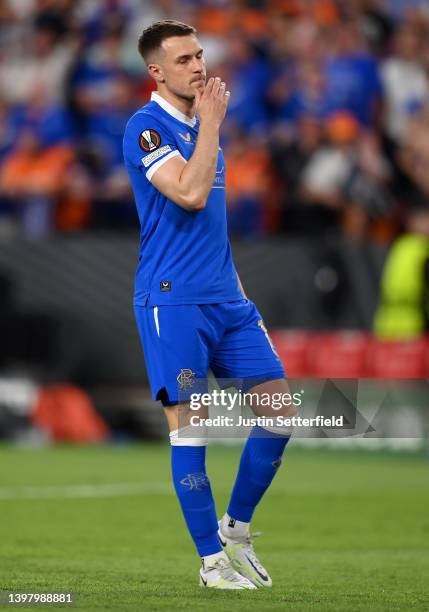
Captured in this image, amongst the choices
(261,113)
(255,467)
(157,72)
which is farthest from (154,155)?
(261,113)

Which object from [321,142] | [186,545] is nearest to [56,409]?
[321,142]

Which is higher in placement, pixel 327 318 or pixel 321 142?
pixel 321 142

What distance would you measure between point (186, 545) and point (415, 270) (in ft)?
18.9

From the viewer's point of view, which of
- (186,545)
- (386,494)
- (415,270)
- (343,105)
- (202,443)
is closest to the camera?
(202,443)

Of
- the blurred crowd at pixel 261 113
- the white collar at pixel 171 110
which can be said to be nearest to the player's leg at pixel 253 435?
the white collar at pixel 171 110

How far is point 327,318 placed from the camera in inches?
541

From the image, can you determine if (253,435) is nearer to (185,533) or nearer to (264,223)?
(185,533)

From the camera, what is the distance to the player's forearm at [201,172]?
5.27 m

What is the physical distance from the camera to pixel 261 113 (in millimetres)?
14906

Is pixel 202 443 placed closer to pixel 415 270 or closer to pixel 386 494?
pixel 386 494

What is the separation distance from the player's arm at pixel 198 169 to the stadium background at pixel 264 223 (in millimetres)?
6455

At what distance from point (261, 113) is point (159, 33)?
9.42 meters

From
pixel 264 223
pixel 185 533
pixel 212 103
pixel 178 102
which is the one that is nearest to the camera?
pixel 212 103

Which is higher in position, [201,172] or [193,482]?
[201,172]
